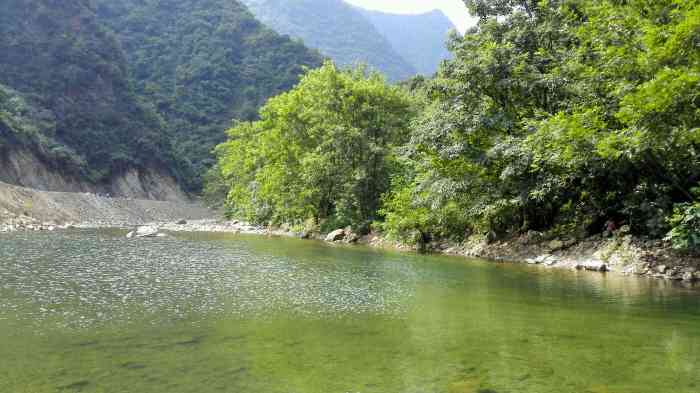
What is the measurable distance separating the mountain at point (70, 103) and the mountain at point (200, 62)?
15.6m

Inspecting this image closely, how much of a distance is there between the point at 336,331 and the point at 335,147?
104ft

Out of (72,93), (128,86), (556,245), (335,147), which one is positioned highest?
(128,86)

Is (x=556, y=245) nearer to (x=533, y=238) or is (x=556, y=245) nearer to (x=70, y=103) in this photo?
(x=533, y=238)

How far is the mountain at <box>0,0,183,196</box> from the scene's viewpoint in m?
71.1

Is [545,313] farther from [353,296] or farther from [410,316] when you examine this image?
[353,296]

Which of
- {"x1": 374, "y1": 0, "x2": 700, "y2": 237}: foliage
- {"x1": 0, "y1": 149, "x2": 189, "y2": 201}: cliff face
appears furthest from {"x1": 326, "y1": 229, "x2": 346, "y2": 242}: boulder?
{"x1": 0, "y1": 149, "x2": 189, "y2": 201}: cliff face

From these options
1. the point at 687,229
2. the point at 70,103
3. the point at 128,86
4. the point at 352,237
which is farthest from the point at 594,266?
the point at 128,86

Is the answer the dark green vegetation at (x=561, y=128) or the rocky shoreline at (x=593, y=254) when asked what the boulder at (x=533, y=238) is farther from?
the dark green vegetation at (x=561, y=128)

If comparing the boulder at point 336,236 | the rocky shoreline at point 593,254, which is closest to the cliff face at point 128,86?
the boulder at point 336,236

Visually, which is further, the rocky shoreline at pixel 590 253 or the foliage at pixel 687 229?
the rocky shoreline at pixel 590 253

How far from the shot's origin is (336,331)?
11.6 metres

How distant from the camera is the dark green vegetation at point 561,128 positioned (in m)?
18.7

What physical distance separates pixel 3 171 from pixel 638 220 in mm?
64153

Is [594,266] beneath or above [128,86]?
beneath
